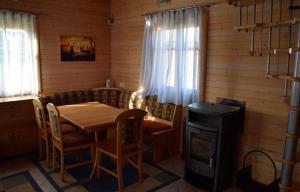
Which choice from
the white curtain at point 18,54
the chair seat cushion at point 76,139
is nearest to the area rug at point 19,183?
the chair seat cushion at point 76,139

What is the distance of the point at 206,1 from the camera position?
3.34 metres

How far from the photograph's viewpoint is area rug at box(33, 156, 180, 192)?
9.55 feet

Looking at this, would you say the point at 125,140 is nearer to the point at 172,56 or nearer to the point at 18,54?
the point at 172,56

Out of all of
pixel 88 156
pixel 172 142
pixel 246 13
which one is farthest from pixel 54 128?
pixel 246 13

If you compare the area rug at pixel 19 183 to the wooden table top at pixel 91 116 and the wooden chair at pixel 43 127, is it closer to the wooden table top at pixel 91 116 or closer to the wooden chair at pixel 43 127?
the wooden chair at pixel 43 127

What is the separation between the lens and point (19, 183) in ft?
9.82

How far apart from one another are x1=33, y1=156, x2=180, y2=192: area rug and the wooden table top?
0.70 m

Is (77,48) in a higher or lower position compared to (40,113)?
higher

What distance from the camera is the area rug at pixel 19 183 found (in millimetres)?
2867

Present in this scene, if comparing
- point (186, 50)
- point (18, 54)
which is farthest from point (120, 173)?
point (18, 54)

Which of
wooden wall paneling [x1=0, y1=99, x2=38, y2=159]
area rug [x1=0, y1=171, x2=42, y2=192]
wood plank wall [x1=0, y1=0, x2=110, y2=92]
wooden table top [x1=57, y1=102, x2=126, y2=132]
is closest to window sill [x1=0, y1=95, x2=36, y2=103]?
wooden wall paneling [x1=0, y1=99, x2=38, y2=159]

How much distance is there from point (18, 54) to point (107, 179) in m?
2.41

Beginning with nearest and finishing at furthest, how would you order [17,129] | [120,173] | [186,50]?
[120,173] → [186,50] → [17,129]

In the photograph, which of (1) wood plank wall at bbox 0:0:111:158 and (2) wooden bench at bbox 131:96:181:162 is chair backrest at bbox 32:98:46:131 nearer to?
(1) wood plank wall at bbox 0:0:111:158
